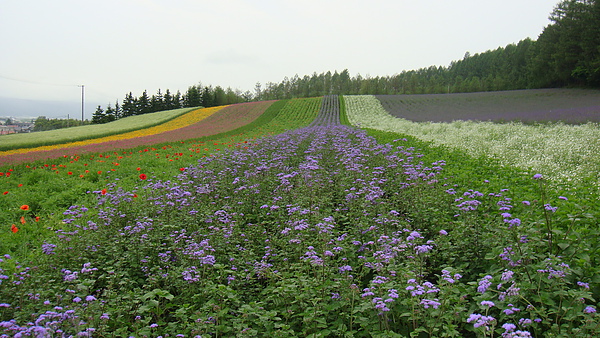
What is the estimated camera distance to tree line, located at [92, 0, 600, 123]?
132 ft

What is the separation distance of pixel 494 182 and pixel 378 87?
91.2m

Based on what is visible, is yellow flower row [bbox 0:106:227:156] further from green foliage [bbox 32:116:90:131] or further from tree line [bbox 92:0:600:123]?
tree line [bbox 92:0:600:123]

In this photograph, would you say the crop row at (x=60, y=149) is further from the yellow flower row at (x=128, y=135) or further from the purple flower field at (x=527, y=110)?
the purple flower field at (x=527, y=110)

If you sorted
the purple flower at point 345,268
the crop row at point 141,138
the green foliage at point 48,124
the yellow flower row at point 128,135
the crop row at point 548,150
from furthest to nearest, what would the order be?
the green foliage at point 48,124 < the yellow flower row at point 128,135 < the crop row at point 141,138 < the crop row at point 548,150 < the purple flower at point 345,268

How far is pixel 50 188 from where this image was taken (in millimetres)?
8281

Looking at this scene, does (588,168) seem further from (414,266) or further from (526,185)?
(414,266)

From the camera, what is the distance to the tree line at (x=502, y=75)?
40250 millimetres

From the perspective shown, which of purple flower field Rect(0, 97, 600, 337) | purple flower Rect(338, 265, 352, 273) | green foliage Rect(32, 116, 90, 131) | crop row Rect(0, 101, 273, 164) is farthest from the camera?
green foliage Rect(32, 116, 90, 131)

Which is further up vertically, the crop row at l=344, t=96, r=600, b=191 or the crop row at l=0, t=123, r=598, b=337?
the crop row at l=344, t=96, r=600, b=191

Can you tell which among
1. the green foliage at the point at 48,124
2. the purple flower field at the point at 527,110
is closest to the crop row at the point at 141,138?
the purple flower field at the point at 527,110

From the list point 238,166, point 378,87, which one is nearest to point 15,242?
point 238,166

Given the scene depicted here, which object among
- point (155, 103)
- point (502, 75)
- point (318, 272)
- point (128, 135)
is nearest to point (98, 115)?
point (155, 103)

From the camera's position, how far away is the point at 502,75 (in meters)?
80.2

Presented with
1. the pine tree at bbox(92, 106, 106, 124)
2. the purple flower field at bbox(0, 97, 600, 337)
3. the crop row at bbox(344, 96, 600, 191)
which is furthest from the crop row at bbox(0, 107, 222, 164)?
the pine tree at bbox(92, 106, 106, 124)
